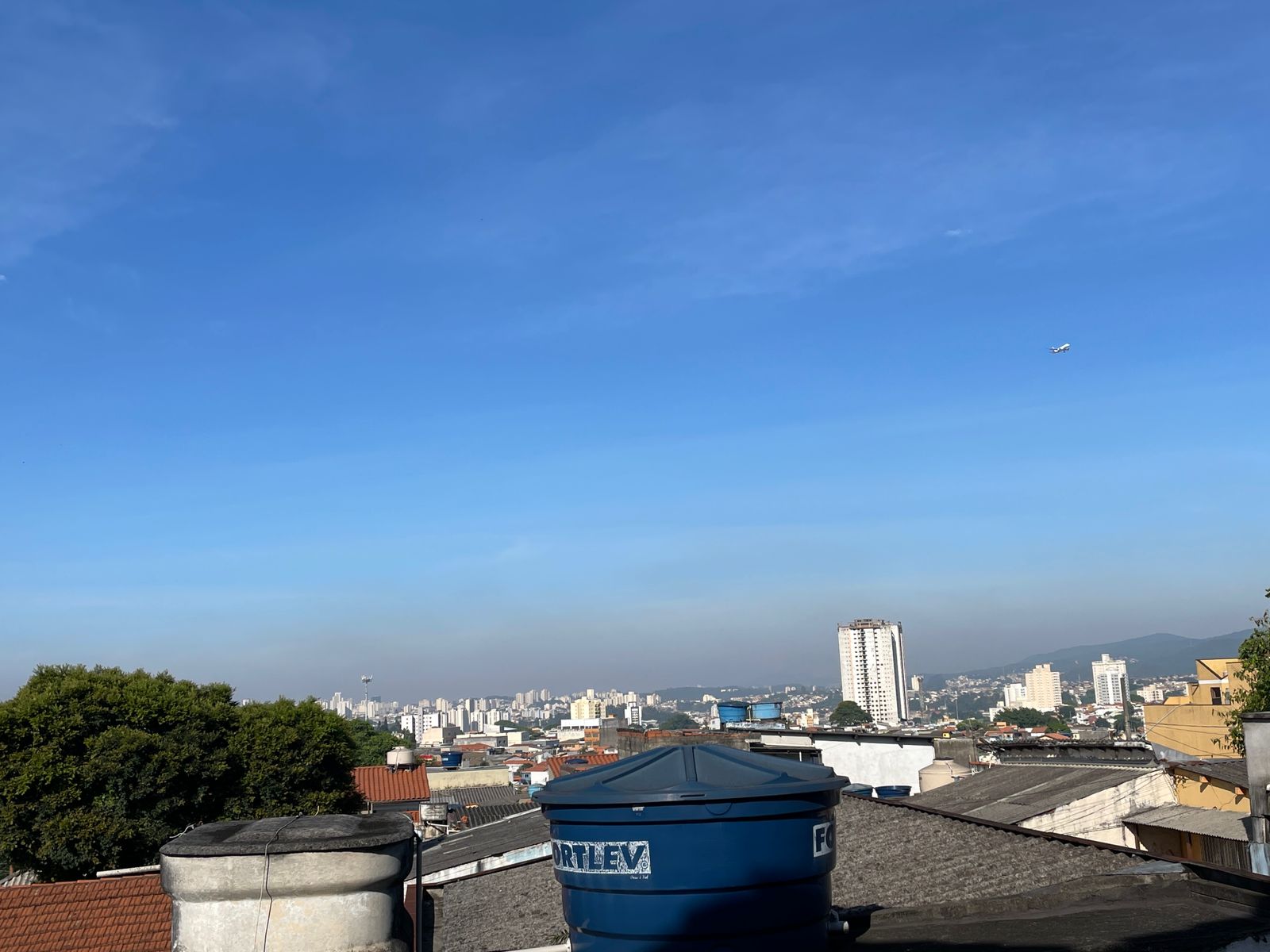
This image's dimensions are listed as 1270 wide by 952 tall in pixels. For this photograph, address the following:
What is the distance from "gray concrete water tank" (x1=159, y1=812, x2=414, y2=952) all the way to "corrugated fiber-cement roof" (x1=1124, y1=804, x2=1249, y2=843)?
15264 mm

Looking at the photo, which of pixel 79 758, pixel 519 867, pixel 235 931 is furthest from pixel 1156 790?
pixel 79 758

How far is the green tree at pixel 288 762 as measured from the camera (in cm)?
2694

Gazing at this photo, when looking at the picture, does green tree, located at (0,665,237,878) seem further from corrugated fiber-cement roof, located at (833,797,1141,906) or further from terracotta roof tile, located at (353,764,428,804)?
terracotta roof tile, located at (353,764,428,804)

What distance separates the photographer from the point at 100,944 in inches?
589

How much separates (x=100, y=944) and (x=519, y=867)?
6148 mm

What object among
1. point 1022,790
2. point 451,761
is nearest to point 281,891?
point 1022,790

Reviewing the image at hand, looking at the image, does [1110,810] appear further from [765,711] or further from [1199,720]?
[765,711]

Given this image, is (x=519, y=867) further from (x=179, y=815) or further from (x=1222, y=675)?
(x=1222, y=675)

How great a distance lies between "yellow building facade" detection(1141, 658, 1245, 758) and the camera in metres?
29.1

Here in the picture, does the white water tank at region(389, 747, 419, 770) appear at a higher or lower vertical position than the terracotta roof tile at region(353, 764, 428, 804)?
higher

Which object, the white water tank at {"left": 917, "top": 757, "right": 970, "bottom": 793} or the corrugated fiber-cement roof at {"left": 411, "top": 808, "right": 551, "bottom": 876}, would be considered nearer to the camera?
the corrugated fiber-cement roof at {"left": 411, "top": 808, "right": 551, "bottom": 876}

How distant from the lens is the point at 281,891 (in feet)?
13.9

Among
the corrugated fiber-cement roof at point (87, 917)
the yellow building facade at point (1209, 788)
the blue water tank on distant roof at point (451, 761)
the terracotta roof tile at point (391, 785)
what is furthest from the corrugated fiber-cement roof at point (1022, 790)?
the blue water tank on distant roof at point (451, 761)

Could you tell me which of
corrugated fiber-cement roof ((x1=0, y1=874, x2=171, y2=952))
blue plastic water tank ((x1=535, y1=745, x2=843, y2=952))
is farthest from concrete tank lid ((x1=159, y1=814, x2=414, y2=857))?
corrugated fiber-cement roof ((x1=0, y1=874, x2=171, y2=952))
